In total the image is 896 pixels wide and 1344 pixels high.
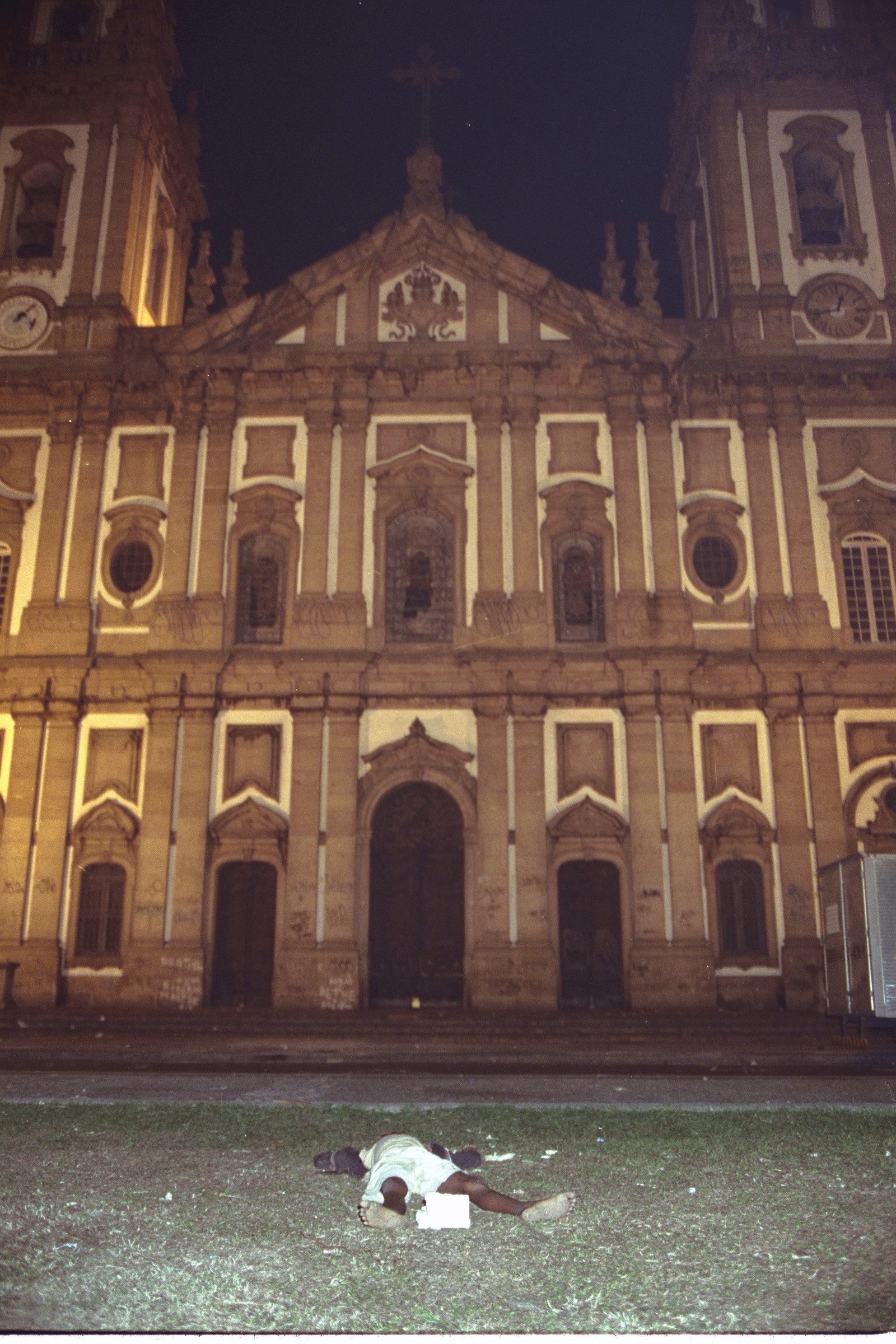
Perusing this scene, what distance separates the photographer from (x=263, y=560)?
24.6m

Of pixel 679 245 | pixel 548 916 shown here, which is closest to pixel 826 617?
pixel 548 916

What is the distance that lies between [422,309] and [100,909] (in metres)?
14.7

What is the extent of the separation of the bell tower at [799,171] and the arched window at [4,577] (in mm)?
16614

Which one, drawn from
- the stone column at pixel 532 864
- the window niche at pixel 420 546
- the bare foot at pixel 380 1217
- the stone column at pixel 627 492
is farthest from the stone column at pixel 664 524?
the bare foot at pixel 380 1217

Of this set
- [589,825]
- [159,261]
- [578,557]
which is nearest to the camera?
[589,825]

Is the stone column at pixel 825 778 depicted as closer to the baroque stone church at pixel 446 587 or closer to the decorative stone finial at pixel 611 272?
the baroque stone church at pixel 446 587

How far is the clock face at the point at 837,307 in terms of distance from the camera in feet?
84.7

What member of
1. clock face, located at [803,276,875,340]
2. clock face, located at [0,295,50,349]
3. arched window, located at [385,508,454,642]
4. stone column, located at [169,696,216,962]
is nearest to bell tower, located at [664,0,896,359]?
clock face, located at [803,276,875,340]

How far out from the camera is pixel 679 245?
3256 cm

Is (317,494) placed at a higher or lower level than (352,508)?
higher

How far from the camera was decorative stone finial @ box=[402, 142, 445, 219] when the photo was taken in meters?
26.3

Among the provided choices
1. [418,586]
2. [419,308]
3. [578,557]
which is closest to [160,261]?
[419,308]

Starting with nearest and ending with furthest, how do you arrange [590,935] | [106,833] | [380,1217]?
1. [380,1217]
2. [590,935]
3. [106,833]

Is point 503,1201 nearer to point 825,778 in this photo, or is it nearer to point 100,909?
point 825,778
